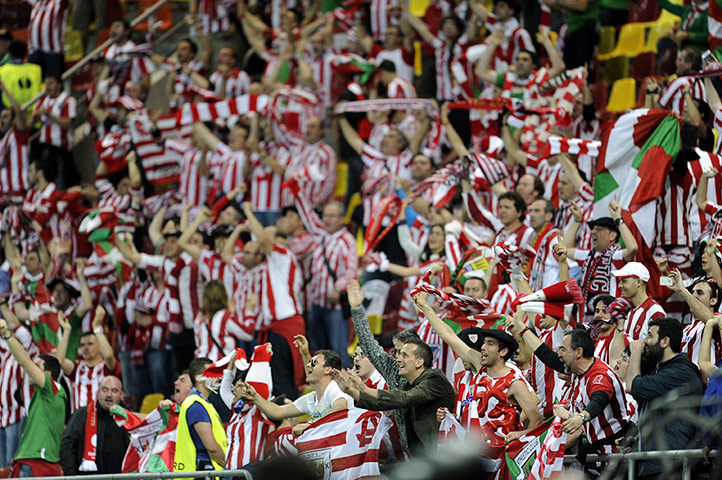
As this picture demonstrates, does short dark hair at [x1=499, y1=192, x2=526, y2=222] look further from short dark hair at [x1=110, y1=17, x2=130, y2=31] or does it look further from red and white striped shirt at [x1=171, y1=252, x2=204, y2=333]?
short dark hair at [x1=110, y1=17, x2=130, y2=31]

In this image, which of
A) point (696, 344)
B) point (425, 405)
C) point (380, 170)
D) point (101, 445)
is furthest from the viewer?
point (380, 170)

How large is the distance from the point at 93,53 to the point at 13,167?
2.24 meters

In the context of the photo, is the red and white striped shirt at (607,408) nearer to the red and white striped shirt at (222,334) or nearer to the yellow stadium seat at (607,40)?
the red and white striped shirt at (222,334)

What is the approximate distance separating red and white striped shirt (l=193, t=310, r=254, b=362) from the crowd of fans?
0.08 ft

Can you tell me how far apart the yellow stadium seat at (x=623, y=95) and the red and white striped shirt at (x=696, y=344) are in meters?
6.20

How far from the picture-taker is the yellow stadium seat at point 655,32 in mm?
16547

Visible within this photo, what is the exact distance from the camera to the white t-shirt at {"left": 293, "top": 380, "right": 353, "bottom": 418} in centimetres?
1021

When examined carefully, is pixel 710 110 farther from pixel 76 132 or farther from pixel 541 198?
pixel 76 132

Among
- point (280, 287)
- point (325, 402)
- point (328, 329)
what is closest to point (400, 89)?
point (328, 329)

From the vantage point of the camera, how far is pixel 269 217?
54.4ft

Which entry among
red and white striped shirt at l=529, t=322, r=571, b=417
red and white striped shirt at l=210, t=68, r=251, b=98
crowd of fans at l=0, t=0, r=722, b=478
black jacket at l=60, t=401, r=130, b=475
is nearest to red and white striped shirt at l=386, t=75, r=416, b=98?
crowd of fans at l=0, t=0, r=722, b=478

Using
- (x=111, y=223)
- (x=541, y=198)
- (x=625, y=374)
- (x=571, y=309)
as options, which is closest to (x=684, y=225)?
(x=541, y=198)

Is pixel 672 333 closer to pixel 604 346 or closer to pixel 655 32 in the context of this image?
pixel 604 346

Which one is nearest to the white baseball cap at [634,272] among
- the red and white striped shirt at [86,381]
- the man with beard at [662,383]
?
the man with beard at [662,383]
